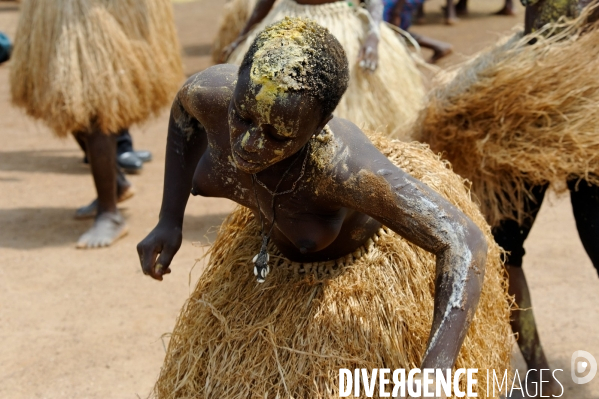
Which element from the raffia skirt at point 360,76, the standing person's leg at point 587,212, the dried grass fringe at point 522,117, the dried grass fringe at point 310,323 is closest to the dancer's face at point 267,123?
the dried grass fringe at point 310,323

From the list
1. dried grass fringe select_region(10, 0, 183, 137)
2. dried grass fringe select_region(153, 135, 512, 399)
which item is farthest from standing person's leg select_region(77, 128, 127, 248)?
dried grass fringe select_region(153, 135, 512, 399)

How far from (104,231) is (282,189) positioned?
115 inches

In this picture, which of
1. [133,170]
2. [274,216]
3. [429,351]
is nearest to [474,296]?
[429,351]

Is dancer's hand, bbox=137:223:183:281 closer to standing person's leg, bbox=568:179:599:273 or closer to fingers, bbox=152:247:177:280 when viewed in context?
fingers, bbox=152:247:177:280

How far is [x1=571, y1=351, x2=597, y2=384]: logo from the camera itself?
309 centimetres

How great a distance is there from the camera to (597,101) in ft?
8.43

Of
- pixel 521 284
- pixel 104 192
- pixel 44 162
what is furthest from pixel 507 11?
pixel 521 284

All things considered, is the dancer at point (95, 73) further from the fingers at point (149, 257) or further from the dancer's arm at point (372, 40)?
the fingers at point (149, 257)

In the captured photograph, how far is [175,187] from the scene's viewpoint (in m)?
2.13

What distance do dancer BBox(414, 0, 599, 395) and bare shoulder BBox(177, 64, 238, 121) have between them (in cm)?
113

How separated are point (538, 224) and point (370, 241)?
9.76 feet

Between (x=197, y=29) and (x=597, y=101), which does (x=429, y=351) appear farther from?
(x=197, y=29)

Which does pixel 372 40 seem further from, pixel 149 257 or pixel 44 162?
pixel 44 162

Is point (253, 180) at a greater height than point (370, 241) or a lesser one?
greater
